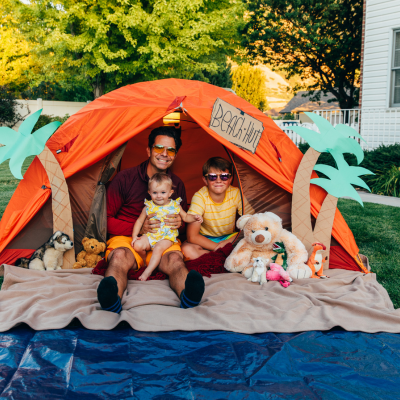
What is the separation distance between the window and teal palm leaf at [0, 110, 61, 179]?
23.8 ft

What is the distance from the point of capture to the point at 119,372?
180cm

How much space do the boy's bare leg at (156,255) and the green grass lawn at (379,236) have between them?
174 cm

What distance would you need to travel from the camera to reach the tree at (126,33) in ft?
36.7

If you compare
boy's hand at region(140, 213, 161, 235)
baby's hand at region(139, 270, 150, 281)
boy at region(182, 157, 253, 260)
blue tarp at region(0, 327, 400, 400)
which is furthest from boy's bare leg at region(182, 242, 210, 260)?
blue tarp at region(0, 327, 400, 400)

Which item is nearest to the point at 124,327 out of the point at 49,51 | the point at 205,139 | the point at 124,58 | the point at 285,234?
the point at 285,234

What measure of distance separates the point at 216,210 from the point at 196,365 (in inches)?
65.7

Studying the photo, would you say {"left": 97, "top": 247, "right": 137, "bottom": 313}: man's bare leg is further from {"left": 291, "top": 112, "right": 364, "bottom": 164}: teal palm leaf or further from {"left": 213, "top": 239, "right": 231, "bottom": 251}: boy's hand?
{"left": 291, "top": 112, "right": 364, "bottom": 164}: teal palm leaf

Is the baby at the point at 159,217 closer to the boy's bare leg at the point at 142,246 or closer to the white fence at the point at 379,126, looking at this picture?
the boy's bare leg at the point at 142,246

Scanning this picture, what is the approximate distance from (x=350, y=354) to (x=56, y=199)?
240 cm

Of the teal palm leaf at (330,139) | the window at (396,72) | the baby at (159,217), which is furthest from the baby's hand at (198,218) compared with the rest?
the window at (396,72)

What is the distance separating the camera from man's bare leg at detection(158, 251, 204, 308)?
7.50ft

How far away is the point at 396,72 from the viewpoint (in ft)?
25.6

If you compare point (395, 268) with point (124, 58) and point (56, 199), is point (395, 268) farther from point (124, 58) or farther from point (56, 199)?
point (124, 58)

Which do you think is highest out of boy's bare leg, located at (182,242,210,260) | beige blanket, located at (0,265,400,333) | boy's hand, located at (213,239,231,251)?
boy's hand, located at (213,239,231,251)
